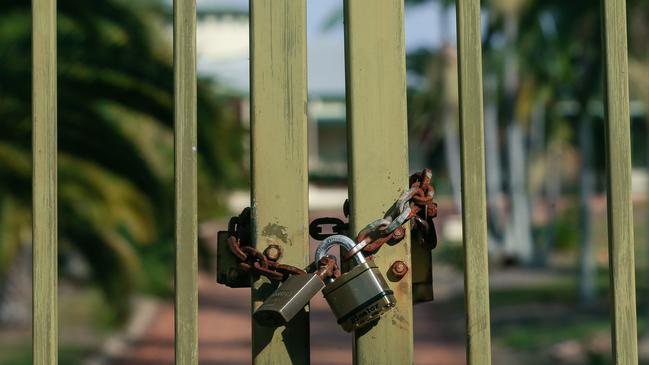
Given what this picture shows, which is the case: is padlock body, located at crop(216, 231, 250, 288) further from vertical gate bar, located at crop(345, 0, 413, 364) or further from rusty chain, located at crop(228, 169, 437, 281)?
vertical gate bar, located at crop(345, 0, 413, 364)

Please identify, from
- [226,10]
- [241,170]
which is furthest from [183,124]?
[226,10]

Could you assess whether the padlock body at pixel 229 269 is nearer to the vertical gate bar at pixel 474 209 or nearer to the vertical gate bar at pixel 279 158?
the vertical gate bar at pixel 279 158

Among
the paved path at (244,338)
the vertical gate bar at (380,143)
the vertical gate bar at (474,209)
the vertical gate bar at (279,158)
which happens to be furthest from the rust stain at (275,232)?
the paved path at (244,338)

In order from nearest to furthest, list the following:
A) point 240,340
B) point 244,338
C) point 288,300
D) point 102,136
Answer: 1. point 288,300
2. point 102,136
3. point 240,340
4. point 244,338

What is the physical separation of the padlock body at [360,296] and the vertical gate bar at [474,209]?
0.39 ft

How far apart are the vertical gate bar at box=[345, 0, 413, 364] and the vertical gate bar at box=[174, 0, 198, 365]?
23cm

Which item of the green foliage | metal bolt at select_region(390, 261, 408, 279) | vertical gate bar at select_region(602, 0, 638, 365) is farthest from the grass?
vertical gate bar at select_region(602, 0, 638, 365)

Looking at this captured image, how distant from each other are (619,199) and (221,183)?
7.59m

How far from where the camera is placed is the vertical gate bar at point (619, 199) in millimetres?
1598

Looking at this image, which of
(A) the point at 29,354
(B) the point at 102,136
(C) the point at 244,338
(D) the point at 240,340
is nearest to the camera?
(B) the point at 102,136

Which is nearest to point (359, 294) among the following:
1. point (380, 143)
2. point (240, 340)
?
point (380, 143)

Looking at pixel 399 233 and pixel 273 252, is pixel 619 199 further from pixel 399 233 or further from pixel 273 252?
pixel 273 252

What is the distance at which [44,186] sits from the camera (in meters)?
1.60

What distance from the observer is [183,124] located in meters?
1.62
